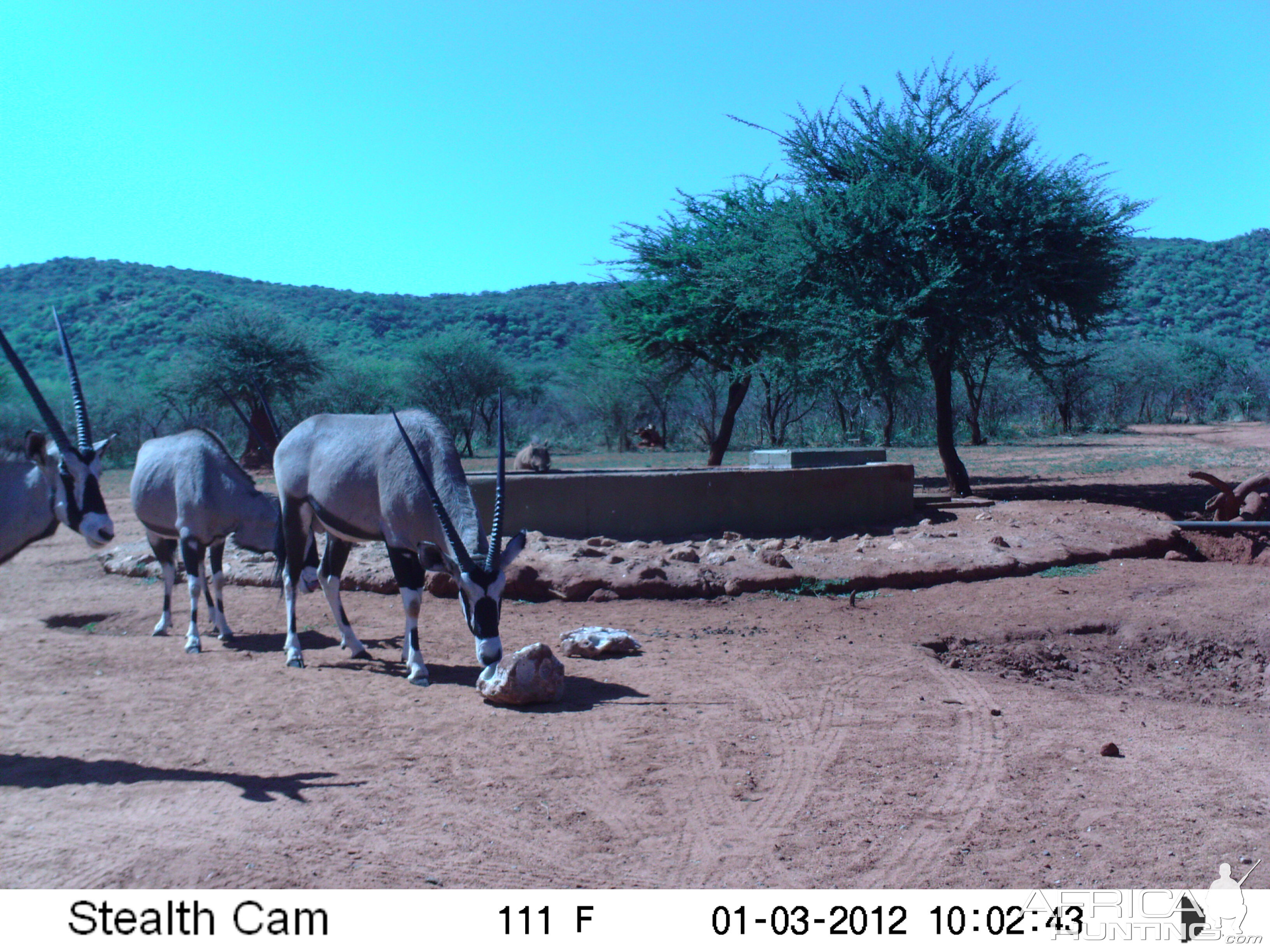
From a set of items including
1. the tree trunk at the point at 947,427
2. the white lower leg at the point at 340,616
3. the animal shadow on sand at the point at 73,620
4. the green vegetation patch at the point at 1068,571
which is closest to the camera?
the white lower leg at the point at 340,616

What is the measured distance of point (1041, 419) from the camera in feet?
149

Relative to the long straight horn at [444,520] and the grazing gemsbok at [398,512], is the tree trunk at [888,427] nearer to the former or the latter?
the grazing gemsbok at [398,512]

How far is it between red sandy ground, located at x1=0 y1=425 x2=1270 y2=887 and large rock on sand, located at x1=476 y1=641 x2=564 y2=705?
139 mm

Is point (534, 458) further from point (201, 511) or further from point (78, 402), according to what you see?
point (78, 402)

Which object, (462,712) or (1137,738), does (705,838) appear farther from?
(1137,738)

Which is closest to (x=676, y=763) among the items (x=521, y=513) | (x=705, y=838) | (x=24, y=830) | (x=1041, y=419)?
(x=705, y=838)

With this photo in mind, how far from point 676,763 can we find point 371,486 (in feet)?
10.7

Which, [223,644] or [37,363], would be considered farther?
[37,363]

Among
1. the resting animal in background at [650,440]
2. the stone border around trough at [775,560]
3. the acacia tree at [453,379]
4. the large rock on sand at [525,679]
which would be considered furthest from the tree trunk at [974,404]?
the large rock on sand at [525,679]

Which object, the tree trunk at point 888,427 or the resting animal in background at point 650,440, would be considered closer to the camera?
the tree trunk at point 888,427

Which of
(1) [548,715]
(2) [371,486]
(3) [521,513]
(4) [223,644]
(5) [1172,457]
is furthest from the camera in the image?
(5) [1172,457]

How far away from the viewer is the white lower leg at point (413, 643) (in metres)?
6.43

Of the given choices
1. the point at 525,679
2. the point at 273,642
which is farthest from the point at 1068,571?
the point at 273,642
